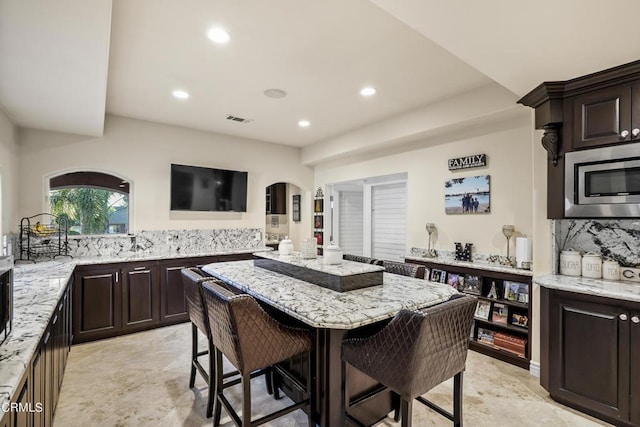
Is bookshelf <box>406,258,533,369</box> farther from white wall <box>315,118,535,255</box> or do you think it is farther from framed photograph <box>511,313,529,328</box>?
white wall <box>315,118,535,255</box>

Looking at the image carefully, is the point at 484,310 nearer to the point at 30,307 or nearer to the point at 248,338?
the point at 248,338

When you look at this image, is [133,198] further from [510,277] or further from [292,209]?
[510,277]

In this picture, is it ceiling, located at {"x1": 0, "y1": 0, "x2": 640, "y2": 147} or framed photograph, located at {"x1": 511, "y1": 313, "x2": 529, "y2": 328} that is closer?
ceiling, located at {"x1": 0, "y1": 0, "x2": 640, "y2": 147}

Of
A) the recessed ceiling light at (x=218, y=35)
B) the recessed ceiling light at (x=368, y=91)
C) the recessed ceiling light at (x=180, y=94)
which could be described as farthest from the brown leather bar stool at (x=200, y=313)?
the recessed ceiling light at (x=368, y=91)

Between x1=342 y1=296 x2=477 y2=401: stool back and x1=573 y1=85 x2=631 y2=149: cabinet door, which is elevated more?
x1=573 y1=85 x2=631 y2=149: cabinet door

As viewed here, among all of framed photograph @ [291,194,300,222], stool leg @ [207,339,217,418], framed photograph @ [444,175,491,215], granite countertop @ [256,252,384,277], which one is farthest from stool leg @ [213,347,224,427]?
framed photograph @ [291,194,300,222]

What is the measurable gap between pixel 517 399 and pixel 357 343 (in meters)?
1.75

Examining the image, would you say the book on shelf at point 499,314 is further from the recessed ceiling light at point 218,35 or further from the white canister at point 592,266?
the recessed ceiling light at point 218,35

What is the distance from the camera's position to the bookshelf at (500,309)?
310cm

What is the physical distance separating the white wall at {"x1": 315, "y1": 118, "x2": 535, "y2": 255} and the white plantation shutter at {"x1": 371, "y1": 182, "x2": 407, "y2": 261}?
10.1 inches

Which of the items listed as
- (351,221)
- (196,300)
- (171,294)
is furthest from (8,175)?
(351,221)

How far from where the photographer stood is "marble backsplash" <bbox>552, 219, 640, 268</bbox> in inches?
102

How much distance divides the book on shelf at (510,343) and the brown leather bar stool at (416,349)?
5.83 feet

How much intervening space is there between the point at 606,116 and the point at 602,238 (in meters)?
1.05
